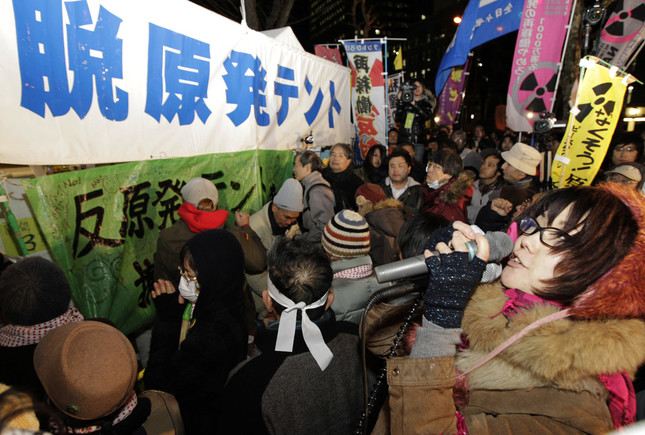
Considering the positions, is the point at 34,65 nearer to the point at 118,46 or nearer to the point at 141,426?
the point at 118,46

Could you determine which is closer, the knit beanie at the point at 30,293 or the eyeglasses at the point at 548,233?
the eyeglasses at the point at 548,233

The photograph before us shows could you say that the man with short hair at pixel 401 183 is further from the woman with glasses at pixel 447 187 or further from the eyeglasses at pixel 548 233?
the eyeglasses at pixel 548 233

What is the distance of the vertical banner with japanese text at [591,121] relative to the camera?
4113 millimetres

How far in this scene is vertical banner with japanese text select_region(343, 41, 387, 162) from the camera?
739cm

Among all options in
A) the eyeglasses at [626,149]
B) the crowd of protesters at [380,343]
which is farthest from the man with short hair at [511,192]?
the eyeglasses at [626,149]

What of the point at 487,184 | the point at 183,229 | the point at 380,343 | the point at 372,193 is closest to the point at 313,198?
the point at 372,193

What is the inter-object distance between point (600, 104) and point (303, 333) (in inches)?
196

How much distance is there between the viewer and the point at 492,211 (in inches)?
131

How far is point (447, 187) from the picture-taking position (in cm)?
372

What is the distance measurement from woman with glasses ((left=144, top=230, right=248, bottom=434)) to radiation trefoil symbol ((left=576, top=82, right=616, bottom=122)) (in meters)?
4.83

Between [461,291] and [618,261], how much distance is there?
0.48 m

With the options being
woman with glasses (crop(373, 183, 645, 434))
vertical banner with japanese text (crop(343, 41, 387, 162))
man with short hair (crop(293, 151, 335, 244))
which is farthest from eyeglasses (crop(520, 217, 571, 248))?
vertical banner with japanese text (crop(343, 41, 387, 162))

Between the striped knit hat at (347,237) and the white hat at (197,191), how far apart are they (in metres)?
1.14

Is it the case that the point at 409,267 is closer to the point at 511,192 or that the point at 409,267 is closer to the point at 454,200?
the point at 454,200
